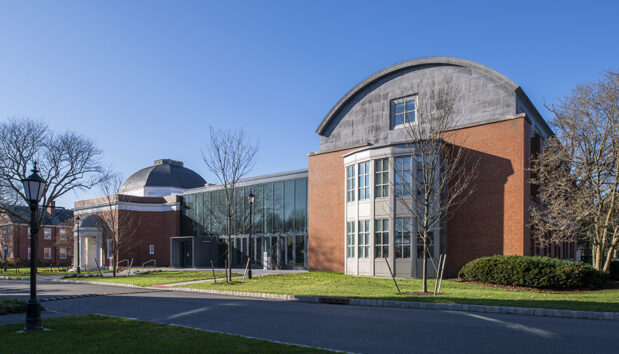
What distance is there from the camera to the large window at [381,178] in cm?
2260

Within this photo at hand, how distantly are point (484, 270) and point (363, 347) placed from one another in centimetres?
1257

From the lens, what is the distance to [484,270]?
743 inches

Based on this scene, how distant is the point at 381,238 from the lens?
22500 millimetres

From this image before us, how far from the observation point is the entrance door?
132 feet

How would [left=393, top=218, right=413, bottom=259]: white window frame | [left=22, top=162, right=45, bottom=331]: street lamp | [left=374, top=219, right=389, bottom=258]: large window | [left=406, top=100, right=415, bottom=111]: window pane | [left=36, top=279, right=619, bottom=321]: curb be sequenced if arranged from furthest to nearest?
[left=406, top=100, right=415, bottom=111]: window pane, [left=374, top=219, right=389, bottom=258]: large window, [left=393, top=218, right=413, bottom=259]: white window frame, [left=36, top=279, right=619, bottom=321]: curb, [left=22, top=162, right=45, bottom=331]: street lamp

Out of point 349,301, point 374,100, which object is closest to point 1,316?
point 349,301

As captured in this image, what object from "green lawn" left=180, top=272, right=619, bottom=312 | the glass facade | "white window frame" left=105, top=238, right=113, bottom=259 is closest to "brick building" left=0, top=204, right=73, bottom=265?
"white window frame" left=105, top=238, right=113, bottom=259

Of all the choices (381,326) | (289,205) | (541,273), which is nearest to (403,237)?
(541,273)

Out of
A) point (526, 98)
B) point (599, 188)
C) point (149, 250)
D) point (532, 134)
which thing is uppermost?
point (526, 98)

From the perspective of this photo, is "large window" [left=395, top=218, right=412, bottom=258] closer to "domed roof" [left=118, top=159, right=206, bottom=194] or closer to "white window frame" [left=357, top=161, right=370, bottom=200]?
"white window frame" [left=357, top=161, right=370, bottom=200]

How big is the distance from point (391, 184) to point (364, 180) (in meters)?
2.04

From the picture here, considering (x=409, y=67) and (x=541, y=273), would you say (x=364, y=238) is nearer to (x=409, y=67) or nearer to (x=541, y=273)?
(x=541, y=273)

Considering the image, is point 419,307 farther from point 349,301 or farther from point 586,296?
point 586,296

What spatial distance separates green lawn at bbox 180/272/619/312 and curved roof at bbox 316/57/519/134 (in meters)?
9.59
